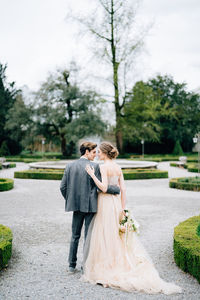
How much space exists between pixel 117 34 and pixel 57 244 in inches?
1030

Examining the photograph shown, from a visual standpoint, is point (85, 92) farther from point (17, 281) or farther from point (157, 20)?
point (17, 281)

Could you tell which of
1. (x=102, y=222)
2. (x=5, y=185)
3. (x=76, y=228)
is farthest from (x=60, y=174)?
(x=102, y=222)

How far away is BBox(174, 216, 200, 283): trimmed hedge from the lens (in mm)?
3756

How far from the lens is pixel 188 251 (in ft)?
12.9

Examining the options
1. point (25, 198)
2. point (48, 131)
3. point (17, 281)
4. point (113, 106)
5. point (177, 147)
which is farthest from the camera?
point (177, 147)

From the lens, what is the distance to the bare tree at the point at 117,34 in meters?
27.6

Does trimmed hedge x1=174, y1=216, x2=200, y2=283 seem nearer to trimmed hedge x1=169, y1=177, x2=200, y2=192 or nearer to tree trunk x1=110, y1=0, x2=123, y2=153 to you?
trimmed hedge x1=169, y1=177, x2=200, y2=192

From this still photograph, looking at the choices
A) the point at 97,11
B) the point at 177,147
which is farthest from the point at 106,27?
the point at 177,147

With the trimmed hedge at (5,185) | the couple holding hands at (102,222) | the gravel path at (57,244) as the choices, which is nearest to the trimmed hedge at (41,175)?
the trimmed hedge at (5,185)

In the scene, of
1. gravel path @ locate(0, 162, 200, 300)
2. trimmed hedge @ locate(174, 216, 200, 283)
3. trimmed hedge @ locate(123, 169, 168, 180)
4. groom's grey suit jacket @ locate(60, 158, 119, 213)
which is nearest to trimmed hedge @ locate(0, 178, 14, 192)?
gravel path @ locate(0, 162, 200, 300)

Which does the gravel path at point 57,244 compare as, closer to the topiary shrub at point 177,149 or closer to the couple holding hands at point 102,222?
the couple holding hands at point 102,222

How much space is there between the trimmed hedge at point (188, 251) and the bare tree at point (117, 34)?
25.0 meters

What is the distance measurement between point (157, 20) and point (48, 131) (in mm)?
15204

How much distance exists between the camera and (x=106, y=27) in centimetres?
2817
